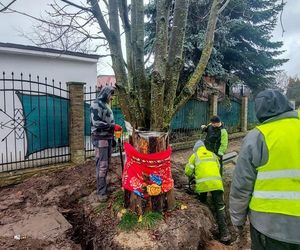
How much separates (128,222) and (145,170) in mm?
732

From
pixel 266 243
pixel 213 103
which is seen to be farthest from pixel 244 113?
pixel 266 243

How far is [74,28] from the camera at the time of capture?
476 centimetres

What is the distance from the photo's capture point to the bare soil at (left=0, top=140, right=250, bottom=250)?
3754 millimetres

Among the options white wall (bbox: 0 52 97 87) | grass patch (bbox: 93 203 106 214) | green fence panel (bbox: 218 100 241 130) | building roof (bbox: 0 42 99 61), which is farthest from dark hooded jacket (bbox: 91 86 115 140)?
green fence panel (bbox: 218 100 241 130)

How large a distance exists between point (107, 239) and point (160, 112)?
1.87 m

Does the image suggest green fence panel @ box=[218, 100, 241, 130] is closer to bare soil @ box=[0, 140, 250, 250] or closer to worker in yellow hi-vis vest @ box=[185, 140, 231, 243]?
bare soil @ box=[0, 140, 250, 250]

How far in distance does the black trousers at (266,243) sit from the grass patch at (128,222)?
1.68 m

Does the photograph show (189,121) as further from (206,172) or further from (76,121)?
(206,172)

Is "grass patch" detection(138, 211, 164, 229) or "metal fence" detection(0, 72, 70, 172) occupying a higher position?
"metal fence" detection(0, 72, 70, 172)

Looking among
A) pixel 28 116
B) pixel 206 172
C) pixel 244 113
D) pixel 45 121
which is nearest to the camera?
pixel 206 172

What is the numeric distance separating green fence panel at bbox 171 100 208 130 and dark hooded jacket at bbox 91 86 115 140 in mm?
5917

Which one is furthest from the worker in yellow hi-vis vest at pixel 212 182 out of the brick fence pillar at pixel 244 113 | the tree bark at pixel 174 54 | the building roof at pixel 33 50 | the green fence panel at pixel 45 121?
the brick fence pillar at pixel 244 113

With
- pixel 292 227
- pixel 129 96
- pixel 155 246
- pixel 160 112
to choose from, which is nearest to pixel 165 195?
pixel 155 246

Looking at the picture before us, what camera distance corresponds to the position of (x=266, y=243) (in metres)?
2.54
